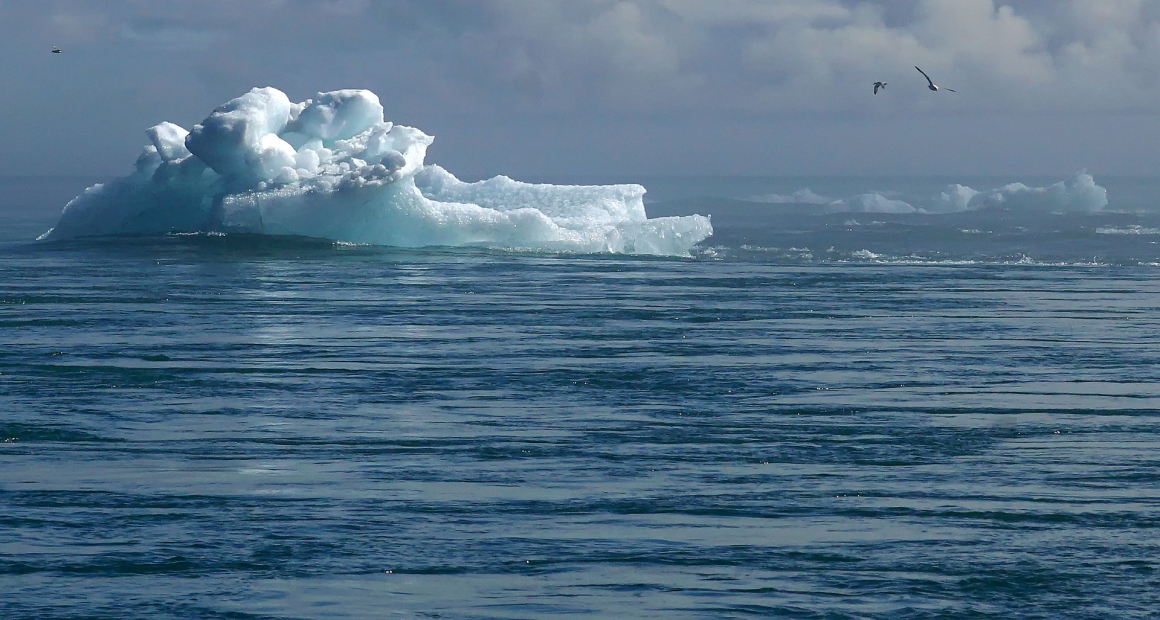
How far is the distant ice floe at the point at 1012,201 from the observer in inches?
3054

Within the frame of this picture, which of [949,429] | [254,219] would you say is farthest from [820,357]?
[254,219]

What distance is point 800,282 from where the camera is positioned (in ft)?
107

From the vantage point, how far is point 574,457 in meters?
13.0

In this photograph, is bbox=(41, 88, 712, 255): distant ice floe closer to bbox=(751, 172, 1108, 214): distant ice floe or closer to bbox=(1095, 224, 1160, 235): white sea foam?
bbox=(1095, 224, 1160, 235): white sea foam

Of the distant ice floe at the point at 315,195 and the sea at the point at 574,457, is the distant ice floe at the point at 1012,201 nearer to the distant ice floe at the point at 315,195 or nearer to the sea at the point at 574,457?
the distant ice floe at the point at 315,195

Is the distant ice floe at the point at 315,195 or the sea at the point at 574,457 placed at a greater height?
the distant ice floe at the point at 315,195

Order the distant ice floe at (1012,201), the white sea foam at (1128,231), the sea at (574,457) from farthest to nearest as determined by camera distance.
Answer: the distant ice floe at (1012,201) → the white sea foam at (1128,231) → the sea at (574,457)

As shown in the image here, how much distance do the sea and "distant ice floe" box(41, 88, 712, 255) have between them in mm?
9612

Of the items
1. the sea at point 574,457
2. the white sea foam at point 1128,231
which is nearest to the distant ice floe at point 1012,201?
the white sea foam at point 1128,231

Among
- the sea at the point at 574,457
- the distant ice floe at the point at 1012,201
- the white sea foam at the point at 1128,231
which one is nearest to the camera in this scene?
the sea at the point at 574,457

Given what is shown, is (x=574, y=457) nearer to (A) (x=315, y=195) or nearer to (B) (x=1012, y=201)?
(A) (x=315, y=195)

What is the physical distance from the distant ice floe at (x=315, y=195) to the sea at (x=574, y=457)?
31.5 feet

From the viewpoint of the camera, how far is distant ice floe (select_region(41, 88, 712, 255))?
123 ft

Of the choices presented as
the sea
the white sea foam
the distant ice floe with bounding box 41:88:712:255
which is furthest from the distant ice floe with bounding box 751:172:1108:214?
the sea
